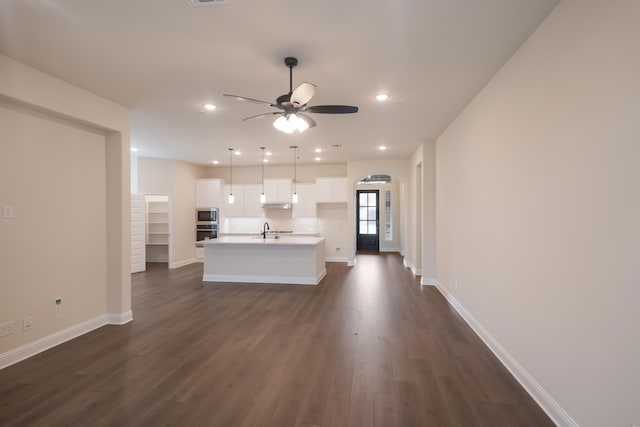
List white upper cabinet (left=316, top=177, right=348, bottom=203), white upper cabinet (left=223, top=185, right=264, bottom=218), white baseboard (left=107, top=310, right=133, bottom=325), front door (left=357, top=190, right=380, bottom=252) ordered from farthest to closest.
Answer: front door (left=357, top=190, right=380, bottom=252) < white upper cabinet (left=223, top=185, right=264, bottom=218) < white upper cabinet (left=316, top=177, right=348, bottom=203) < white baseboard (left=107, top=310, right=133, bottom=325)

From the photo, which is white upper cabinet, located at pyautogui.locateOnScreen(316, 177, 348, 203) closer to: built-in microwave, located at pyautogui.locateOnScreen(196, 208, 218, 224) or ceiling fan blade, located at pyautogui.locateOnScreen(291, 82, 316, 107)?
built-in microwave, located at pyautogui.locateOnScreen(196, 208, 218, 224)

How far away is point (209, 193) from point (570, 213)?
8.47 m

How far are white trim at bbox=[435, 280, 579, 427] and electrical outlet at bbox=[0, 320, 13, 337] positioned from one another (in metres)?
4.67

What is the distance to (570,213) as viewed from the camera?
6.31 feet

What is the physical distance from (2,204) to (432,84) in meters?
4.52

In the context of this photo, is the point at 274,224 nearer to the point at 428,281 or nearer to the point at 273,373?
the point at 428,281

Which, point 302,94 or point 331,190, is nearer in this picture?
point 302,94

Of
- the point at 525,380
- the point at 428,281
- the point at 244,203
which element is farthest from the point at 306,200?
the point at 525,380

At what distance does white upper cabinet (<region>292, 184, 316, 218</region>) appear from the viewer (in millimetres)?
8742

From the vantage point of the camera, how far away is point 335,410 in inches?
86.8

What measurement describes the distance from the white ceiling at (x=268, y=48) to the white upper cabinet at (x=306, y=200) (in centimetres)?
442

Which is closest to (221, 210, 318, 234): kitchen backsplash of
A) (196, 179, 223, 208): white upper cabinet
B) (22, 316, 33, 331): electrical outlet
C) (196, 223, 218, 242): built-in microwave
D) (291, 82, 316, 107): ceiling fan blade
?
(196, 223, 218, 242): built-in microwave

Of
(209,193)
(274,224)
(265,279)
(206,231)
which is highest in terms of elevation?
(209,193)

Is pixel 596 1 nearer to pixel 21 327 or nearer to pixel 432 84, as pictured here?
pixel 432 84
